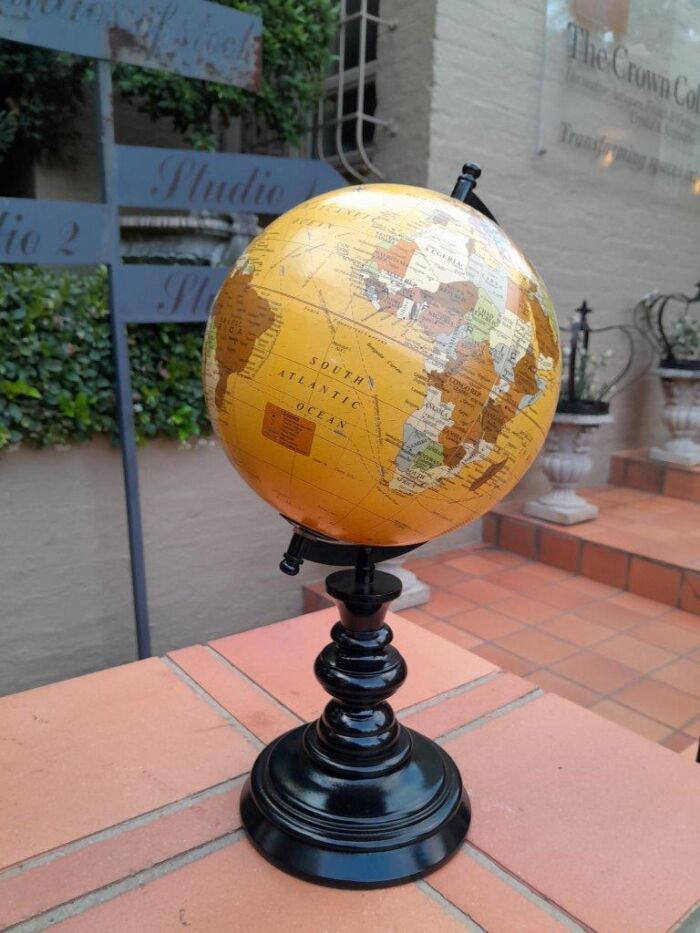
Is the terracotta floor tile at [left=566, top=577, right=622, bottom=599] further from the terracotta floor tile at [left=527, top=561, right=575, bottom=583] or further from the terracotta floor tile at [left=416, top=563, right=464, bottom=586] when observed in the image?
the terracotta floor tile at [left=416, top=563, right=464, bottom=586]

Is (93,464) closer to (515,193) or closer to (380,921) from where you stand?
(380,921)

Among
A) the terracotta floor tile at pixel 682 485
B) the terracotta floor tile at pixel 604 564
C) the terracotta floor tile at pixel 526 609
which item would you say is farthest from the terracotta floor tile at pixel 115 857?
the terracotta floor tile at pixel 682 485

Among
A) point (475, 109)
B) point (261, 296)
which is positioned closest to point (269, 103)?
point (475, 109)

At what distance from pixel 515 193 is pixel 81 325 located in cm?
229

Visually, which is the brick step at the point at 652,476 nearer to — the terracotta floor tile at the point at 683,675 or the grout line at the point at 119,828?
the terracotta floor tile at the point at 683,675

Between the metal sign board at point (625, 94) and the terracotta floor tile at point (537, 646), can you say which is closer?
the terracotta floor tile at point (537, 646)

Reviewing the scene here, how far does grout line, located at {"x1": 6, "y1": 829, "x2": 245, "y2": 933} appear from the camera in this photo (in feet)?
3.17

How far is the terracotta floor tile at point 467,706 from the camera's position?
145cm

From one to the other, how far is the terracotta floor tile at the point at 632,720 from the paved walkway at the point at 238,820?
2.54 ft

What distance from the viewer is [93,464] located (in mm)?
2545

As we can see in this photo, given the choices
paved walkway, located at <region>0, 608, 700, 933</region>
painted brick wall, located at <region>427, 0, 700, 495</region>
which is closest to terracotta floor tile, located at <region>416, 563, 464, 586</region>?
painted brick wall, located at <region>427, 0, 700, 495</region>

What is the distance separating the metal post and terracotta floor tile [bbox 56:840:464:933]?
1.48 metres

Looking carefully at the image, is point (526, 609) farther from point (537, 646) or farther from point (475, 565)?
point (475, 565)

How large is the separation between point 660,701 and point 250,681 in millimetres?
1486
